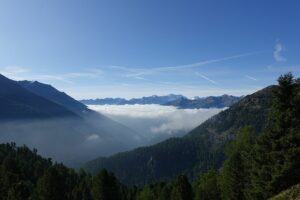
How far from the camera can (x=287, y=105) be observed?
51781 millimetres

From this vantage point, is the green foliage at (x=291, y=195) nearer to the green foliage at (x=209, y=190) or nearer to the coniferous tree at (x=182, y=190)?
the coniferous tree at (x=182, y=190)

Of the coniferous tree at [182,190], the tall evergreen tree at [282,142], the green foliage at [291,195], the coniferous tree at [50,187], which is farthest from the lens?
the coniferous tree at [182,190]

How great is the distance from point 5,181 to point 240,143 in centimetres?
5683

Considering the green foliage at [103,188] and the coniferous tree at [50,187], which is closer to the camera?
the coniferous tree at [50,187]

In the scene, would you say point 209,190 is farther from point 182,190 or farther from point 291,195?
point 291,195

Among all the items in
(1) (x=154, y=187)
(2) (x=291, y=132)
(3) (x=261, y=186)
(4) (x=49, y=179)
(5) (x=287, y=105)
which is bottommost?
(1) (x=154, y=187)

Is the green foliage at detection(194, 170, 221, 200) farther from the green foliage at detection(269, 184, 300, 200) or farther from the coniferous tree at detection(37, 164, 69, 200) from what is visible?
the green foliage at detection(269, 184, 300, 200)

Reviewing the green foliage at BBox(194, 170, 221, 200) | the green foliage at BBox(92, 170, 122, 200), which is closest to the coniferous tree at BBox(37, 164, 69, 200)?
the green foliage at BBox(92, 170, 122, 200)

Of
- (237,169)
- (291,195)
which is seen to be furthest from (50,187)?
(291,195)

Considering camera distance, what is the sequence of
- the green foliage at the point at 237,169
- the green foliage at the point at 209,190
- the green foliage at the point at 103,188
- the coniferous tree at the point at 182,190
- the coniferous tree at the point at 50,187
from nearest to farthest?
the green foliage at the point at 237,169 → the coniferous tree at the point at 50,187 → the coniferous tree at the point at 182,190 → the green foliage at the point at 103,188 → the green foliage at the point at 209,190

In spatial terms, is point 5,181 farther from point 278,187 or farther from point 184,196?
point 278,187

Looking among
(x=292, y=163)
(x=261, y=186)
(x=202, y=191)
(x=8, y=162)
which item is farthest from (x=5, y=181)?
(x=292, y=163)

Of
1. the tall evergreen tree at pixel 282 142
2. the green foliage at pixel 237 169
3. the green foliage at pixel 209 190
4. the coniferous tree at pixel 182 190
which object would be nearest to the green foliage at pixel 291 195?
the tall evergreen tree at pixel 282 142

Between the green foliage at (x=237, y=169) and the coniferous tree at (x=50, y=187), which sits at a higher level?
the green foliage at (x=237, y=169)
